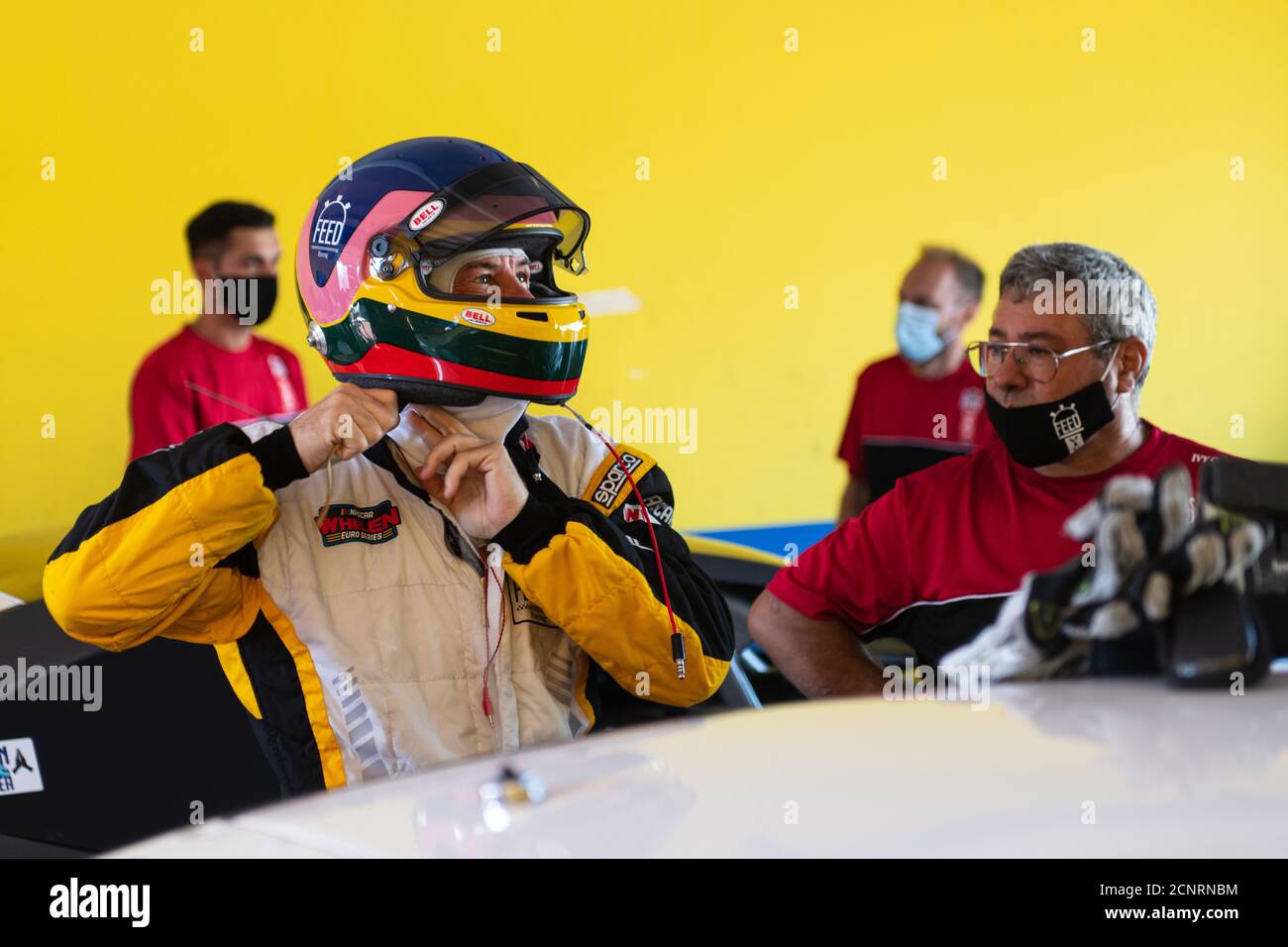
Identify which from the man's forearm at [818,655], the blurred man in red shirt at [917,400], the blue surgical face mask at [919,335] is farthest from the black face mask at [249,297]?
the man's forearm at [818,655]

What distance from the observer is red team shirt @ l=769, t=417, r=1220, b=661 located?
78.6 inches

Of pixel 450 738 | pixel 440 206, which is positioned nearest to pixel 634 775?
pixel 450 738

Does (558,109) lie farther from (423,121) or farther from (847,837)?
(847,837)

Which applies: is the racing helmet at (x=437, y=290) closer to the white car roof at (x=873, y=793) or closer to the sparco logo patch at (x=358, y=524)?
the sparco logo patch at (x=358, y=524)

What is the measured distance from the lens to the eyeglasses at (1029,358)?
2.07m

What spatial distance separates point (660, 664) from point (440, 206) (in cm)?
59

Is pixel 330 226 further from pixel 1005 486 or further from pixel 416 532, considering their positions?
pixel 1005 486

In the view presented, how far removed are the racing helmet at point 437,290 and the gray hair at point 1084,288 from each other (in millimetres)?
673

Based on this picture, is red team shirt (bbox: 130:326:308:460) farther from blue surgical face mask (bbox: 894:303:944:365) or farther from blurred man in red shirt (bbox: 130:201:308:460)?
blue surgical face mask (bbox: 894:303:944:365)

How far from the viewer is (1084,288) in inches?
82.4

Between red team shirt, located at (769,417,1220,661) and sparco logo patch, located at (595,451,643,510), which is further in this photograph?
red team shirt, located at (769,417,1220,661)

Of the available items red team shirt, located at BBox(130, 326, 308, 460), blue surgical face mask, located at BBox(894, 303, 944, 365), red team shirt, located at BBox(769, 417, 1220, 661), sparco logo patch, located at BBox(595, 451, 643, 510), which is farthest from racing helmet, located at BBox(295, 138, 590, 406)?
blue surgical face mask, located at BBox(894, 303, 944, 365)

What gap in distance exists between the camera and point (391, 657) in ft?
5.40

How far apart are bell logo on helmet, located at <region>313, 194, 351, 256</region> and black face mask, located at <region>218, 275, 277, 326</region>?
6.53 ft
